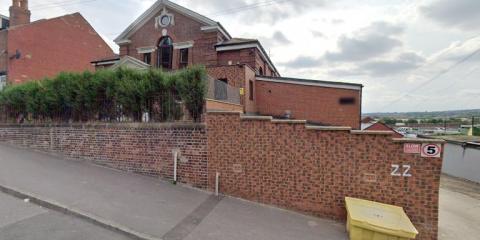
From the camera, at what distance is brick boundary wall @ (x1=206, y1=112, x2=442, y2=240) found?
575cm

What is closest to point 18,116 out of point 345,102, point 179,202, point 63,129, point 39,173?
point 63,129

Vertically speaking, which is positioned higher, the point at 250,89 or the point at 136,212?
A: the point at 250,89

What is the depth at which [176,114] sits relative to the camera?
26.1ft

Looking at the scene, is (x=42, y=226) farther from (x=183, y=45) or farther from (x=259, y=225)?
(x=183, y=45)

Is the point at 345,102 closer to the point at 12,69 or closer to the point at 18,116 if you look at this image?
the point at 18,116

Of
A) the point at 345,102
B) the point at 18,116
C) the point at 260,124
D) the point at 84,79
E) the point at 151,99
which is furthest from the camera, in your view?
the point at 345,102

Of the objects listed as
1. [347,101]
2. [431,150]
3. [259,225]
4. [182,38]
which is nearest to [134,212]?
[259,225]

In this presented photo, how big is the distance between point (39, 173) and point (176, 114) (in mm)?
4318

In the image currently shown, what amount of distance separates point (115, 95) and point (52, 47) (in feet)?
62.0

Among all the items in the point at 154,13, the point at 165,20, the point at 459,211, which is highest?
the point at 154,13

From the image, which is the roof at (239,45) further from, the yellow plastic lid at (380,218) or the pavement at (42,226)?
the pavement at (42,226)

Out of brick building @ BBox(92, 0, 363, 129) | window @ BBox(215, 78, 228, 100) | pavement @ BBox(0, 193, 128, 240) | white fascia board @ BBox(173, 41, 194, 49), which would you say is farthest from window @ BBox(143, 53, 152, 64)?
pavement @ BBox(0, 193, 128, 240)

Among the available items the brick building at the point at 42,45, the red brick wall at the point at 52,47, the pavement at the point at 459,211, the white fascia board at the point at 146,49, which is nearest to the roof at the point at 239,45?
the white fascia board at the point at 146,49

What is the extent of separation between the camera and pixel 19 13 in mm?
21891
